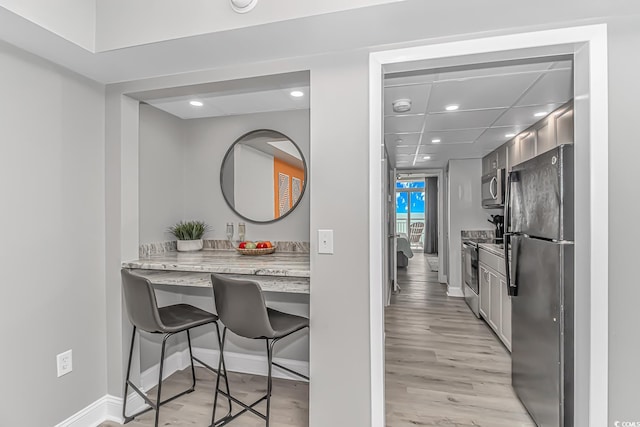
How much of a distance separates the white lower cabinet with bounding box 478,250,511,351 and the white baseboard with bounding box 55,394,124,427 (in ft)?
10.2

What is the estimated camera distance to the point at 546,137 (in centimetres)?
319

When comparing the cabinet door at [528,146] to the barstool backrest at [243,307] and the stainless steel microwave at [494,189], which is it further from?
the barstool backrest at [243,307]

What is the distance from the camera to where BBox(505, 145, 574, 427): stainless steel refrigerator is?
69.9 inches

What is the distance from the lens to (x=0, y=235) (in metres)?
1.67

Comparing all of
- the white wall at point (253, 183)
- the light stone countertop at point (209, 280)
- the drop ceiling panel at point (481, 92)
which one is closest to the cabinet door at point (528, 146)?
the drop ceiling panel at point (481, 92)

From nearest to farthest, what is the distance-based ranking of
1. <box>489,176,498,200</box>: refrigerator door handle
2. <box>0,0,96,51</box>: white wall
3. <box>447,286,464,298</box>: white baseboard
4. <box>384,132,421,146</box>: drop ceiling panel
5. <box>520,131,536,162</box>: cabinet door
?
<box>0,0,96,51</box>: white wall, <box>520,131,536,162</box>: cabinet door, <box>384,132,421,146</box>: drop ceiling panel, <box>489,176,498,200</box>: refrigerator door handle, <box>447,286,464,298</box>: white baseboard

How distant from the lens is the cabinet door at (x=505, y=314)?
3.20 m

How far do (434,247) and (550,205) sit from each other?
9.49 m

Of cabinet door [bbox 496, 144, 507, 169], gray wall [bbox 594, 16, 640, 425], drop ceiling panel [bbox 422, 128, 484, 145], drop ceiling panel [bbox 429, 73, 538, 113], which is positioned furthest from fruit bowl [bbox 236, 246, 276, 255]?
cabinet door [bbox 496, 144, 507, 169]

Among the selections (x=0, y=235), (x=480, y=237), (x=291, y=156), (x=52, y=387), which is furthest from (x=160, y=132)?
(x=480, y=237)

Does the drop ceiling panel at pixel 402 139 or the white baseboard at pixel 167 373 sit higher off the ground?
the drop ceiling panel at pixel 402 139

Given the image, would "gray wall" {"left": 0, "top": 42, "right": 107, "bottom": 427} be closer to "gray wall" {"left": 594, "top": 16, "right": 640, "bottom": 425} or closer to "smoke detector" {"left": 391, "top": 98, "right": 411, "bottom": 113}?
"smoke detector" {"left": 391, "top": 98, "right": 411, "bottom": 113}

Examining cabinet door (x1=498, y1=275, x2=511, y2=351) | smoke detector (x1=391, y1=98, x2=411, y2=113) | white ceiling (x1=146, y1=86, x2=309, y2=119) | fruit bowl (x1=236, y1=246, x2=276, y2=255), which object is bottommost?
cabinet door (x1=498, y1=275, x2=511, y2=351)

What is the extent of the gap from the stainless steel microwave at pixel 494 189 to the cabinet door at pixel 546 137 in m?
0.99
